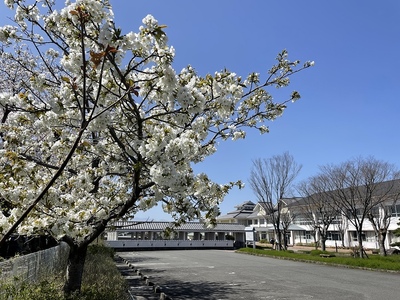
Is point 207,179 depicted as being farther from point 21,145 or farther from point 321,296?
point 321,296

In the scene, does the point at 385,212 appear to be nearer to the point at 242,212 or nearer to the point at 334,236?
the point at 334,236

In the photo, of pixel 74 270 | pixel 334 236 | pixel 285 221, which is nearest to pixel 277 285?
pixel 74 270

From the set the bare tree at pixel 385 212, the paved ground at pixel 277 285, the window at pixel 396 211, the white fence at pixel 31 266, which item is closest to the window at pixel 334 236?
the window at pixel 396 211

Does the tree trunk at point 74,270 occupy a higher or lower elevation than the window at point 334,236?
higher

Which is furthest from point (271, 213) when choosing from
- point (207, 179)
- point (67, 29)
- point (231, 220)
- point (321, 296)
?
point (231, 220)

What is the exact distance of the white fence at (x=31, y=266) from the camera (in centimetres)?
573

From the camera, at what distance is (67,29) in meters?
4.10

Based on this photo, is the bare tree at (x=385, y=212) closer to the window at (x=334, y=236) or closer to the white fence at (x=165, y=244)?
the window at (x=334, y=236)

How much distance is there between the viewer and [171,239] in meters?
32.1

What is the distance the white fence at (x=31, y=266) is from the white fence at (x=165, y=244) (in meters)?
22.6

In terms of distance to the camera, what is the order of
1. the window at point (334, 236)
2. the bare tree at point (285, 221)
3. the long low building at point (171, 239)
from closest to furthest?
the bare tree at point (285, 221), the long low building at point (171, 239), the window at point (334, 236)

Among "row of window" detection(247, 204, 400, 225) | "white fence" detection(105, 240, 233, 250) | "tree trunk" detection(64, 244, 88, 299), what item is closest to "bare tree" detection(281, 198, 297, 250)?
"row of window" detection(247, 204, 400, 225)

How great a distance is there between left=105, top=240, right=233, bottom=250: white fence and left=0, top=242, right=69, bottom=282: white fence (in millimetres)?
22608

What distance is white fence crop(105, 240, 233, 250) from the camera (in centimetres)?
3491
